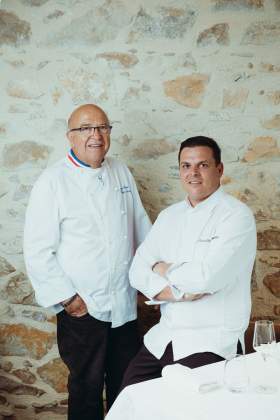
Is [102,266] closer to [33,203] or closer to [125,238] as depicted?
[125,238]

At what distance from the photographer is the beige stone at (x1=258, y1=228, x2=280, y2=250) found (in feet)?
11.4

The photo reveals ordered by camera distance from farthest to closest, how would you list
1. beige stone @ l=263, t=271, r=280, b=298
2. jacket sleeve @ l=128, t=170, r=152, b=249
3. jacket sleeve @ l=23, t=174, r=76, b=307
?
beige stone @ l=263, t=271, r=280, b=298, jacket sleeve @ l=128, t=170, r=152, b=249, jacket sleeve @ l=23, t=174, r=76, b=307

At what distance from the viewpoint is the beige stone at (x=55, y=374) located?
359 cm

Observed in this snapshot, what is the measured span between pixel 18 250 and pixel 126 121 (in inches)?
41.2

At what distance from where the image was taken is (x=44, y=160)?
11.4 feet

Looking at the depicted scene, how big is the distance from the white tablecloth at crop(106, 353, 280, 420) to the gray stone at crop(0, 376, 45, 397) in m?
1.84

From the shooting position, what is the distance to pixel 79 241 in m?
2.95

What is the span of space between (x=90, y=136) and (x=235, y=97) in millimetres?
1019

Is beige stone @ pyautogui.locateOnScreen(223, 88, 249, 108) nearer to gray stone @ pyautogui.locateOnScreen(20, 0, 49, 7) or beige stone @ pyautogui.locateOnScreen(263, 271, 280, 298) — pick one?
beige stone @ pyautogui.locateOnScreen(263, 271, 280, 298)

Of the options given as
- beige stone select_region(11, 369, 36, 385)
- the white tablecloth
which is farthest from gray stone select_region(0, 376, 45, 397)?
the white tablecloth

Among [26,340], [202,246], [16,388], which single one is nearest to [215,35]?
[202,246]

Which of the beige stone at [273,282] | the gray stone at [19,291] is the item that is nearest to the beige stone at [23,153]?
the gray stone at [19,291]

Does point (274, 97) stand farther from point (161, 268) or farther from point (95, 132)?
point (161, 268)

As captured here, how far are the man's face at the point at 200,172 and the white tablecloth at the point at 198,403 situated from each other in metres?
0.98
